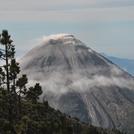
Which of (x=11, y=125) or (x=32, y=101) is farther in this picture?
(x=32, y=101)

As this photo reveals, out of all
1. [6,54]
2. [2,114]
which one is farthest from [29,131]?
[6,54]

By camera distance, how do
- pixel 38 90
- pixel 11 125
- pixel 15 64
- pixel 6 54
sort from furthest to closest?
pixel 38 90, pixel 15 64, pixel 6 54, pixel 11 125

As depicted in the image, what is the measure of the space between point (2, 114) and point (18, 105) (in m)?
10.2

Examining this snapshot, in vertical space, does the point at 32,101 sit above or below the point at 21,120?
above

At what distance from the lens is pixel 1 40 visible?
99.6 meters

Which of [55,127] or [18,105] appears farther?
[55,127]

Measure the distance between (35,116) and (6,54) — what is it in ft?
104

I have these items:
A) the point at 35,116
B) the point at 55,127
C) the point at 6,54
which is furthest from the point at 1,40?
the point at 55,127

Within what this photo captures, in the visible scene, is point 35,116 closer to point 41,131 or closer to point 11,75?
point 41,131

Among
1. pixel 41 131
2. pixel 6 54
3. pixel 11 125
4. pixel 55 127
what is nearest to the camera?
pixel 11 125

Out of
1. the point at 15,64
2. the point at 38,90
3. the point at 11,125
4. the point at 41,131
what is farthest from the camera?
the point at 38,90

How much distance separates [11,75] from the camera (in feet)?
341

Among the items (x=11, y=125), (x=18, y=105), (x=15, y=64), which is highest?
(x=15, y=64)

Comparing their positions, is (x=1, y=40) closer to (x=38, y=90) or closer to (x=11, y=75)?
(x=11, y=75)
